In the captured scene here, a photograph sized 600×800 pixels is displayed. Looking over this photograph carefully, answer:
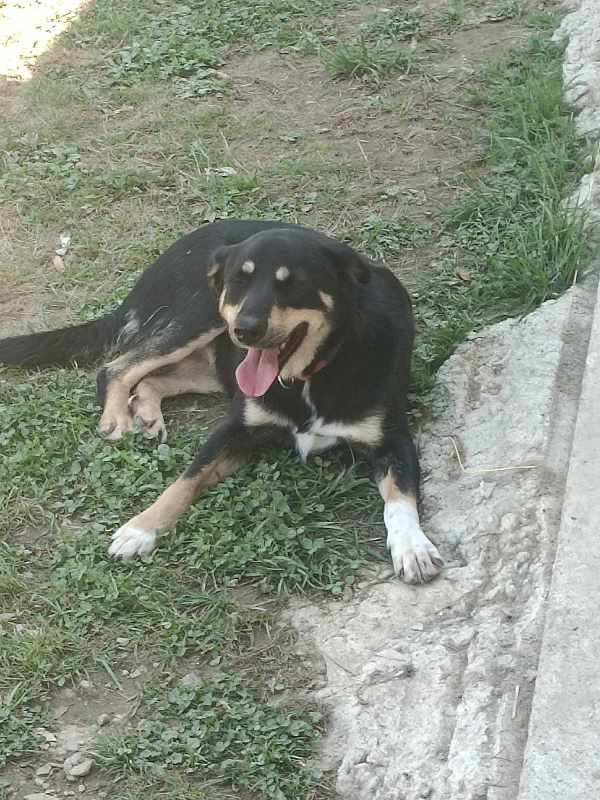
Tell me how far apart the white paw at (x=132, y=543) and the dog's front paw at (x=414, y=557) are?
85 cm

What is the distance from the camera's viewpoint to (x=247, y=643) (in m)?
3.70

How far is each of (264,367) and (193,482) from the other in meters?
0.50

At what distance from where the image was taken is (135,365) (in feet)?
16.1

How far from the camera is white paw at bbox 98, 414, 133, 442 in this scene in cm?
466

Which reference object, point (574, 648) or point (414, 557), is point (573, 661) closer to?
point (574, 648)

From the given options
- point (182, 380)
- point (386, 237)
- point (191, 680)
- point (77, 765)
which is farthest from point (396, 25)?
point (77, 765)

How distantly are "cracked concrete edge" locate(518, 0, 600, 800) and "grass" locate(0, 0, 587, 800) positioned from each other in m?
0.72

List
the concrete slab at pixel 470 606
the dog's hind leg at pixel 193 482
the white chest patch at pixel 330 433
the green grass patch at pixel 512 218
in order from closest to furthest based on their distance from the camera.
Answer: the concrete slab at pixel 470 606 < the dog's hind leg at pixel 193 482 < the white chest patch at pixel 330 433 < the green grass patch at pixel 512 218

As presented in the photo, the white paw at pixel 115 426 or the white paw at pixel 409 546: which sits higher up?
the white paw at pixel 409 546

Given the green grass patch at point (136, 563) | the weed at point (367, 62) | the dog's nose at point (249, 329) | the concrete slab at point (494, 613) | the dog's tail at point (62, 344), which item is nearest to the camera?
the concrete slab at point (494, 613)

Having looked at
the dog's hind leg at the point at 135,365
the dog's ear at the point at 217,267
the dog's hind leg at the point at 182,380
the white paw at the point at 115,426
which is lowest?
the dog's hind leg at the point at 182,380

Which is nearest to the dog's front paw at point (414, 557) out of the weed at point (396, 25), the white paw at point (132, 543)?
the white paw at point (132, 543)

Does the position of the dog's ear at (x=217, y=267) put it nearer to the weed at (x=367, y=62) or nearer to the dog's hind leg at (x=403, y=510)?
the dog's hind leg at (x=403, y=510)

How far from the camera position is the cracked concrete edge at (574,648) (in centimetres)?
272
